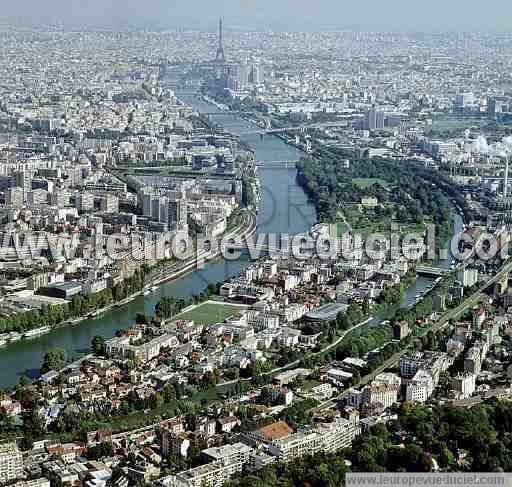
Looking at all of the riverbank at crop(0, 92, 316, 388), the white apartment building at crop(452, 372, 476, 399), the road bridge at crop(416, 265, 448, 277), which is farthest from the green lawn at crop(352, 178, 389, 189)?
the white apartment building at crop(452, 372, 476, 399)

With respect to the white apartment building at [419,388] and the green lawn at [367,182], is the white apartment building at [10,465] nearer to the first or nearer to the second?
the white apartment building at [419,388]

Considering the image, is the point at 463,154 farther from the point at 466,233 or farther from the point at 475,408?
the point at 475,408

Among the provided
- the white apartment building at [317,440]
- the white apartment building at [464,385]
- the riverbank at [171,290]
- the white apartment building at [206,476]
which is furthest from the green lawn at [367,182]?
the white apartment building at [206,476]

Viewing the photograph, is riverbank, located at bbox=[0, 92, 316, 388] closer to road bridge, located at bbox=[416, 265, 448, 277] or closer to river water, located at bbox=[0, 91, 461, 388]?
river water, located at bbox=[0, 91, 461, 388]

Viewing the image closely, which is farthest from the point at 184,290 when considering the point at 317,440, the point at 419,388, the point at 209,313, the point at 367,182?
the point at 367,182

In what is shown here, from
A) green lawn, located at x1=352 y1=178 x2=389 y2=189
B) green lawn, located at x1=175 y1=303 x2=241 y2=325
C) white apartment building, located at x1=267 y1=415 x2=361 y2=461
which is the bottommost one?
green lawn, located at x1=352 y1=178 x2=389 y2=189
